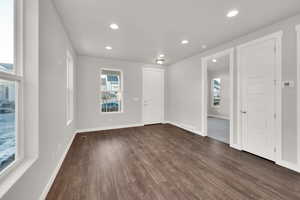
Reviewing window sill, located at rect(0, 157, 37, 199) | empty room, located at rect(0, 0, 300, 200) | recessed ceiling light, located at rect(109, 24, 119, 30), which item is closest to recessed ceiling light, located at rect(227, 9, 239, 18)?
empty room, located at rect(0, 0, 300, 200)

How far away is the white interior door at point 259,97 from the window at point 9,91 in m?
4.06

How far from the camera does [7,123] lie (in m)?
1.18

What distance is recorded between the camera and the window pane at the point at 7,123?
1.11 metres

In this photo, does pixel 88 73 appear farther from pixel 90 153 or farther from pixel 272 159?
pixel 272 159

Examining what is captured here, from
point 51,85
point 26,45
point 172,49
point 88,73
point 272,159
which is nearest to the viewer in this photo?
point 26,45

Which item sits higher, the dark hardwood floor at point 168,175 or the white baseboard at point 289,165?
the white baseboard at point 289,165

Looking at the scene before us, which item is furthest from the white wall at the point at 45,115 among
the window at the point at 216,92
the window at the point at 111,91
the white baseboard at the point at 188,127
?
the window at the point at 216,92

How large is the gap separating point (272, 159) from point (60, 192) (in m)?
3.86

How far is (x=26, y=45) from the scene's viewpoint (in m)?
1.39

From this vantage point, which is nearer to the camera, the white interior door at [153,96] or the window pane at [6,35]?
the window pane at [6,35]

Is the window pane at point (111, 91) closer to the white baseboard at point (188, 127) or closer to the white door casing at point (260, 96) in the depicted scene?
the white baseboard at point (188, 127)

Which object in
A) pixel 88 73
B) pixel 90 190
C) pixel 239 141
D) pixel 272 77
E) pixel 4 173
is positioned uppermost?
pixel 88 73

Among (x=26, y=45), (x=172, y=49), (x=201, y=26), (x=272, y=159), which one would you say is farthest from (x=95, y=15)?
(x=272, y=159)

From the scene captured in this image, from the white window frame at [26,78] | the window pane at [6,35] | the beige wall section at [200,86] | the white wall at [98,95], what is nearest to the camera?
the window pane at [6,35]
